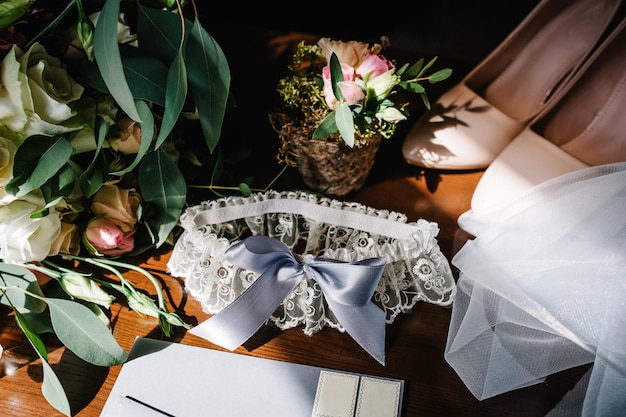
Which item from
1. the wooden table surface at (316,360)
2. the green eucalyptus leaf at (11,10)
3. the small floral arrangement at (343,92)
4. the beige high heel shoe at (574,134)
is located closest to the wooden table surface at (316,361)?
the wooden table surface at (316,360)

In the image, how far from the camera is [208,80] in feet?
1.74

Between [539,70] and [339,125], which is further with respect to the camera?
[539,70]

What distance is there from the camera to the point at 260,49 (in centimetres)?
92

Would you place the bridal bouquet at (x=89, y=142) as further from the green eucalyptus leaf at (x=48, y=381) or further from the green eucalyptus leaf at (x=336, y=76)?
the green eucalyptus leaf at (x=336, y=76)

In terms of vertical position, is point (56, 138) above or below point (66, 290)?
above

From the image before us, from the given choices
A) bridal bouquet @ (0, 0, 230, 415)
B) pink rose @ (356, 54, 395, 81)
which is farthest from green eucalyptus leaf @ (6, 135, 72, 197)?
pink rose @ (356, 54, 395, 81)

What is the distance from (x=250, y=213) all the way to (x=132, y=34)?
238 millimetres

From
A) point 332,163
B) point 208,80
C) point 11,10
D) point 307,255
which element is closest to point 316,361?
point 307,255

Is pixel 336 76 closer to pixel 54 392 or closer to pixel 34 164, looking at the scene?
pixel 34 164

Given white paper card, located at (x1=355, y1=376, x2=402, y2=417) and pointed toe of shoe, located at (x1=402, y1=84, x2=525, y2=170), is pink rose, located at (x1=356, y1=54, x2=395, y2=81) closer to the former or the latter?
pointed toe of shoe, located at (x1=402, y1=84, x2=525, y2=170)

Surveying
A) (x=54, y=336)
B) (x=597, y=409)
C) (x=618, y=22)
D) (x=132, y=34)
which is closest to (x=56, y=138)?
(x=132, y=34)

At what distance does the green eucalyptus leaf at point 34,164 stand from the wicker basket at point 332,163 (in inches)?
10.6

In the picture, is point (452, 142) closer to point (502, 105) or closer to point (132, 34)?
point (502, 105)

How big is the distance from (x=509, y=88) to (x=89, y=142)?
61cm
